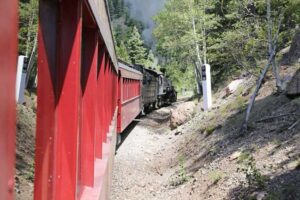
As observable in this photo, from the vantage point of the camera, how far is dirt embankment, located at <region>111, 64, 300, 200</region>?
24.3ft

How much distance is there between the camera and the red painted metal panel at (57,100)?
2.35 meters

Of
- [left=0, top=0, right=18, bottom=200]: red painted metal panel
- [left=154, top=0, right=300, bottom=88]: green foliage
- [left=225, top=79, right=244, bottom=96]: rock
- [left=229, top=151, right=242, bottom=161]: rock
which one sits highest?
[left=154, top=0, right=300, bottom=88]: green foliage

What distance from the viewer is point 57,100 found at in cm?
250

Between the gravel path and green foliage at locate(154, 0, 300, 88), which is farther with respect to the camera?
green foliage at locate(154, 0, 300, 88)

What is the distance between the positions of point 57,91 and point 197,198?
640 centimetres

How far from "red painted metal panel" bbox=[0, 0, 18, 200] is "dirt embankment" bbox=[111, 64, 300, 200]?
5785mm

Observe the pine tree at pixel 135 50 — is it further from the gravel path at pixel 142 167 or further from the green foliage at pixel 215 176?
the green foliage at pixel 215 176

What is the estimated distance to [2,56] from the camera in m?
1.06

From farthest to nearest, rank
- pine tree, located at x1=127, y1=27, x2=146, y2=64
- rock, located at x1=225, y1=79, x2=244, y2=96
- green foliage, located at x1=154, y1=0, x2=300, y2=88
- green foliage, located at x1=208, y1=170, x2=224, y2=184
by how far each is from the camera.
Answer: pine tree, located at x1=127, y1=27, x2=146, y2=64 → rock, located at x1=225, y1=79, x2=244, y2=96 → green foliage, located at x1=154, y1=0, x2=300, y2=88 → green foliage, located at x1=208, y1=170, x2=224, y2=184

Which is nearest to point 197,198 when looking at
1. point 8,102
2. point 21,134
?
point 21,134

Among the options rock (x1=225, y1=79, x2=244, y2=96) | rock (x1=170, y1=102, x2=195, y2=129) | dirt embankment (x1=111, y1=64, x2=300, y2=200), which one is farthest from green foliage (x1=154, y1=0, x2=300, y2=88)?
rock (x1=170, y1=102, x2=195, y2=129)

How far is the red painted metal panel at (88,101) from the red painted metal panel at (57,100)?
130 cm

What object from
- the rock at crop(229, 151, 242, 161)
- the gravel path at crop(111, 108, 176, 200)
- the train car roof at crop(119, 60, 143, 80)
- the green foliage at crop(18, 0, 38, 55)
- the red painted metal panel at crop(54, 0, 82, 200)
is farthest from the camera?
the green foliage at crop(18, 0, 38, 55)

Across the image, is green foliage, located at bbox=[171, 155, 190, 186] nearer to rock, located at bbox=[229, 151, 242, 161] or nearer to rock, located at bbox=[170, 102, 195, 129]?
rock, located at bbox=[229, 151, 242, 161]
